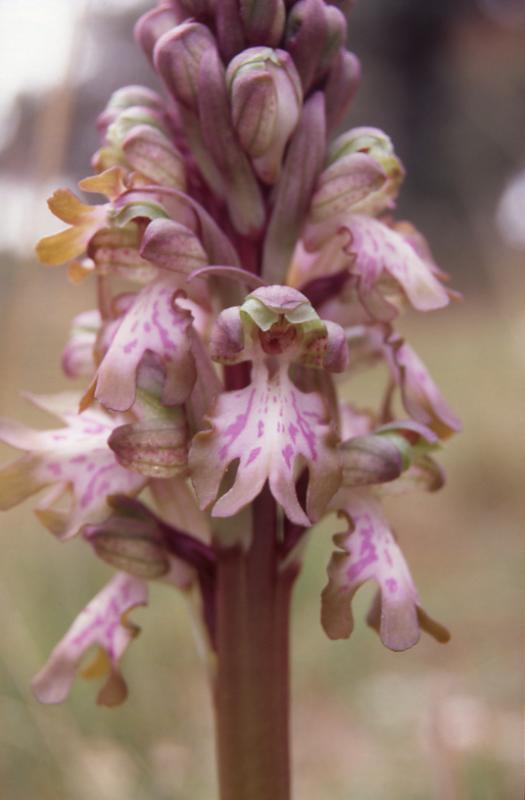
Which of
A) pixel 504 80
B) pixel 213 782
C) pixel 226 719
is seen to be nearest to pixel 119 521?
pixel 226 719

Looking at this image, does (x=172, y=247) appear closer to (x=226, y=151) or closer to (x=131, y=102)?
(x=226, y=151)

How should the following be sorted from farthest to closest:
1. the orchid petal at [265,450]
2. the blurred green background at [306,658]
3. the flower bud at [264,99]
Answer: the blurred green background at [306,658] < the flower bud at [264,99] < the orchid petal at [265,450]

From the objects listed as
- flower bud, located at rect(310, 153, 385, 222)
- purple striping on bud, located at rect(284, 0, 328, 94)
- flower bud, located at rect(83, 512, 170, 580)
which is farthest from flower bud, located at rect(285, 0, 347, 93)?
flower bud, located at rect(83, 512, 170, 580)

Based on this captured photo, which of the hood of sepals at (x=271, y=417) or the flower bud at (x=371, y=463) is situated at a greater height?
the hood of sepals at (x=271, y=417)

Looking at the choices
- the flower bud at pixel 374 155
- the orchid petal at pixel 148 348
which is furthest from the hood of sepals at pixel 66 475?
the flower bud at pixel 374 155

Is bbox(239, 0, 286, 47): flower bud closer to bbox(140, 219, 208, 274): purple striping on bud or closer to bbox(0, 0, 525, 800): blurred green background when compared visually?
bbox(140, 219, 208, 274): purple striping on bud

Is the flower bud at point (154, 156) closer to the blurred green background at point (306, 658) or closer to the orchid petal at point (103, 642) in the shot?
the orchid petal at point (103, 642)

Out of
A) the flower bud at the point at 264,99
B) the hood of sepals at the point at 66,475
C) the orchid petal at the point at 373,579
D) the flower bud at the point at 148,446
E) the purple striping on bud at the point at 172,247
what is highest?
the flower bud at the point at 264,99
